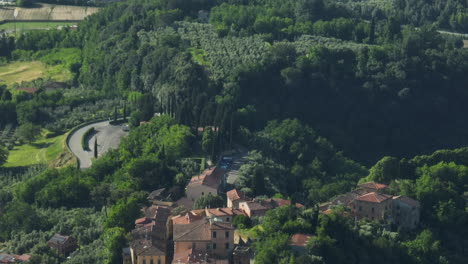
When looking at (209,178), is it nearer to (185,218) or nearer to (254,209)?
(254,209)

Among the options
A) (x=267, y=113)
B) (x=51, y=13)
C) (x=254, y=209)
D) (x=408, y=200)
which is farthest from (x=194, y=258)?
(x=51, y=13)

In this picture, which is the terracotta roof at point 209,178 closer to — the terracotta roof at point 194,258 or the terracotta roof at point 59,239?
the terracotta roof at point 59,239

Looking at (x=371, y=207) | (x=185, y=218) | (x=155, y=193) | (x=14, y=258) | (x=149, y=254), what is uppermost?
(x=185, y=218)

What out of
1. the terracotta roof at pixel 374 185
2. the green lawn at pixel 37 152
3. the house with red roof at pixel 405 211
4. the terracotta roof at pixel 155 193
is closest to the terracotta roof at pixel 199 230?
the terracotta roof at pixel 155 193

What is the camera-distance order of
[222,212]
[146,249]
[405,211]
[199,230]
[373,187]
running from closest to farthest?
[146,249], [199,230], [222,212], [405,211], [373,187]

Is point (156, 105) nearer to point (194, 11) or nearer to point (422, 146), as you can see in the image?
point (422, 146)

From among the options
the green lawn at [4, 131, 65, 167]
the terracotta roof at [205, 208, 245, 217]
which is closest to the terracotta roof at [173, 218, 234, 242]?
the terracotta roof at [205, 208, 245, 217]

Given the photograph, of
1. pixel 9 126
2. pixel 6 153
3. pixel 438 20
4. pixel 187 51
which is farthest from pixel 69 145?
pixel 438 20
